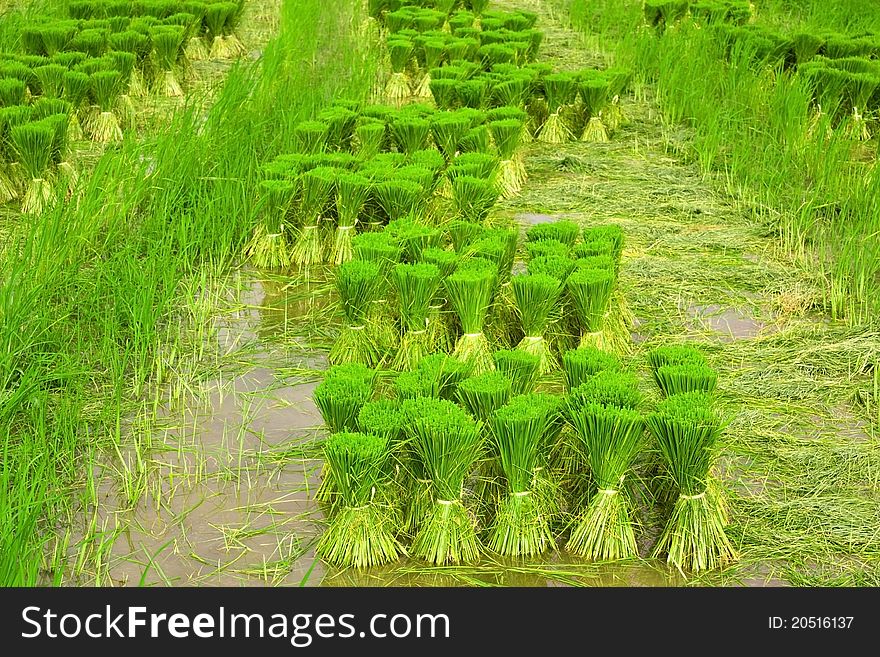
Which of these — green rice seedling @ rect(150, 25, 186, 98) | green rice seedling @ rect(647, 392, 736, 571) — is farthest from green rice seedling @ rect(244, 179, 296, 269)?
green rice seedling @ rect(150, 25, 186, 98)

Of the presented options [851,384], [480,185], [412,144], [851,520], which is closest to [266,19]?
[412,144]

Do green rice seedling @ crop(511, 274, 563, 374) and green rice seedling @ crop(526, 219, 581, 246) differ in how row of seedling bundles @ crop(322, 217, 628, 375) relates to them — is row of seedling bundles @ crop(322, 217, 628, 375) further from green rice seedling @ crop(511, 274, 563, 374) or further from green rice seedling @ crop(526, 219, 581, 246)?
green rice seedling @ crop(526, 219, 581, 246)

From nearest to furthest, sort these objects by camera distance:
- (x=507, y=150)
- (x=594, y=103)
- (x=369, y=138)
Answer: (x=369, y=138)
(x=507, y=150)
(x=594, y=103)

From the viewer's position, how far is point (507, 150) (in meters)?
5.98

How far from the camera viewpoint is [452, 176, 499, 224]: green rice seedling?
198 inches

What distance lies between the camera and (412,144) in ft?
19.0

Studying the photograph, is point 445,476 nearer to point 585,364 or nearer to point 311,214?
point 585,364

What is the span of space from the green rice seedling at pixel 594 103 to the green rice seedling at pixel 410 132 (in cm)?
142

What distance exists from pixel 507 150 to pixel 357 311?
223 centimetres

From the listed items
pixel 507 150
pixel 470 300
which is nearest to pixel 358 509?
pixel 470 300

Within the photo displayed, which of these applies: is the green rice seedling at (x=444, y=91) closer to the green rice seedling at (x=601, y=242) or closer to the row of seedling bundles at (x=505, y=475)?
the green rice seedling at (x=601, y=242)

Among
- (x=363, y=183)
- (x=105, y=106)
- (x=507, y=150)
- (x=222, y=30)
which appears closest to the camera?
(x=363, y=183)

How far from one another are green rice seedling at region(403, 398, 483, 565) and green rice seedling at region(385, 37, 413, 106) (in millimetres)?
4952

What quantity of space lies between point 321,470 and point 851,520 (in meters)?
1.52
